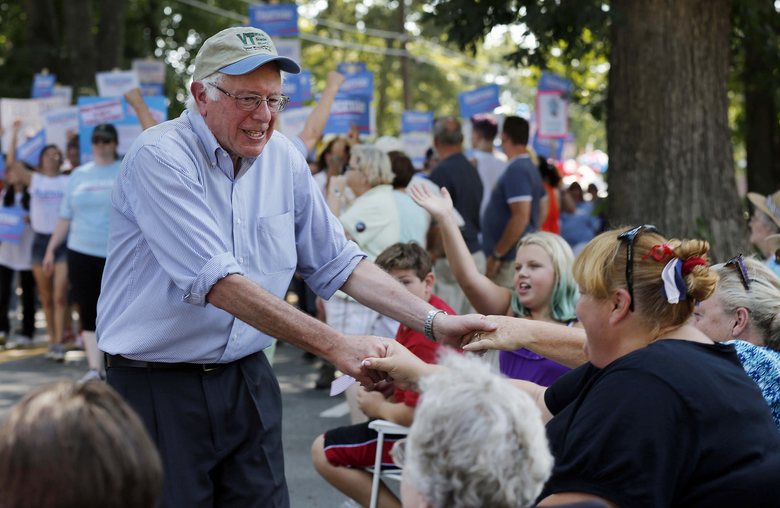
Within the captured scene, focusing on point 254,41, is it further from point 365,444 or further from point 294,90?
point 294,90

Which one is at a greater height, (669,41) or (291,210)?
(669,41)

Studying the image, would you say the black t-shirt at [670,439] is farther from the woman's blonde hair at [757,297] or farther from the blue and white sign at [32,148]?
the blue and white sign at [32,148]

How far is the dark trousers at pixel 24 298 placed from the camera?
30.6ft

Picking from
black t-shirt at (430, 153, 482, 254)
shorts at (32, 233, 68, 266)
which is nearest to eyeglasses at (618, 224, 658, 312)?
black t-shirt at (430, 153, 482, 254)

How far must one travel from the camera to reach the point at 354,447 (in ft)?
12.9

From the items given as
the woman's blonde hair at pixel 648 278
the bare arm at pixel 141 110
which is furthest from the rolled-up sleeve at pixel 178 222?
the bare arm at pixel 141 110

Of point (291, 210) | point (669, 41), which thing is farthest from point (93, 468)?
point (669, 41)

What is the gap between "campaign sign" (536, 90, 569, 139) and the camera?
38.1 feet

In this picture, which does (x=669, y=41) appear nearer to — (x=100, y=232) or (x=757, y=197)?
(x=757, y=197)

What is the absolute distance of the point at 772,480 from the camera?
6.84 ft

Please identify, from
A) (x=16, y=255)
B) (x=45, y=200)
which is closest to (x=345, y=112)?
(x=45, y=200)

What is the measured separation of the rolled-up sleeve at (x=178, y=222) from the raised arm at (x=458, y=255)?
1449 millimetres

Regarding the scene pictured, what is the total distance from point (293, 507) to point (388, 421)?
1.18 meters

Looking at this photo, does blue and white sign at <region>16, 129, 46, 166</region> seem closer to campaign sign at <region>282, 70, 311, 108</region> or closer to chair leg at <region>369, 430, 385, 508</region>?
campaign sign at <region>282, 70, 311, 108</region>
